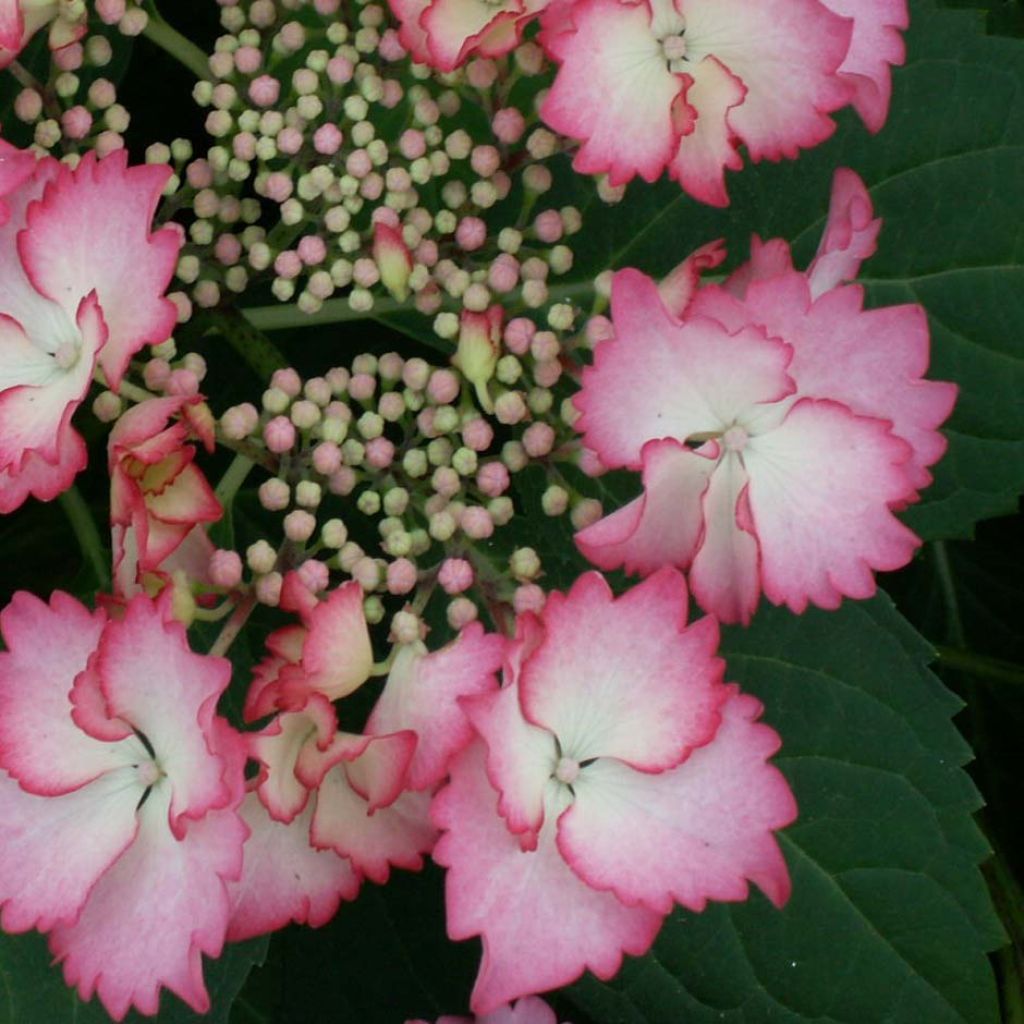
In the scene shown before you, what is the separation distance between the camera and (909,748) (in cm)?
97

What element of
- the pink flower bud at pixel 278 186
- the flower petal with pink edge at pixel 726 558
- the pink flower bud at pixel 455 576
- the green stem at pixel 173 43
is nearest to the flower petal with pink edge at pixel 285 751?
the pink flower bud at pixel 455 576

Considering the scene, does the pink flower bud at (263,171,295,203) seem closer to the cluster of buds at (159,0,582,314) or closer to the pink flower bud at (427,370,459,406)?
the cluster of buds at (159,0,582,314)

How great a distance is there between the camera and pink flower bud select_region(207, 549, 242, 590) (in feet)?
2.71

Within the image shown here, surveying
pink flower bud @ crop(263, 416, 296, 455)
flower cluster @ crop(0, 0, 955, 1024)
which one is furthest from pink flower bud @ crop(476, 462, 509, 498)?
pink flower bud @ crop(263, 416, 296, 455)

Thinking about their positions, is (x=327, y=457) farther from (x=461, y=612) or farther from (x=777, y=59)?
(x=777, y=59)

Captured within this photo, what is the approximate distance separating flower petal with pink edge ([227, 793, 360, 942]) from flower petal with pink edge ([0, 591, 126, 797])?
0.09m

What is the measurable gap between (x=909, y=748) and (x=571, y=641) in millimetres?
314

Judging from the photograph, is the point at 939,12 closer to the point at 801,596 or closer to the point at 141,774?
the point at 801,596

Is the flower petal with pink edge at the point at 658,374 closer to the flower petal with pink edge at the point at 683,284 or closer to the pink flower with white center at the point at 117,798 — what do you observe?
the flower petal with pink edge at the point at 683,284

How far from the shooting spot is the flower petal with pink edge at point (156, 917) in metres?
0.76

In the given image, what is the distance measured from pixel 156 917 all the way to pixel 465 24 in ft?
1.59

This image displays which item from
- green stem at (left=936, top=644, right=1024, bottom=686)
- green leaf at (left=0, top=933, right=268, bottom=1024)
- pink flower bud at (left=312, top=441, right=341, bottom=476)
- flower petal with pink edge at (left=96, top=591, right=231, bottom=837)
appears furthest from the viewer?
green stem at (left=936, top=644, right=1024, bottom=686)

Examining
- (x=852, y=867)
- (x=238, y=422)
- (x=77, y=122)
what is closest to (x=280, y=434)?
(x=238, y=422)

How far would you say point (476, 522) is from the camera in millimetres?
847
